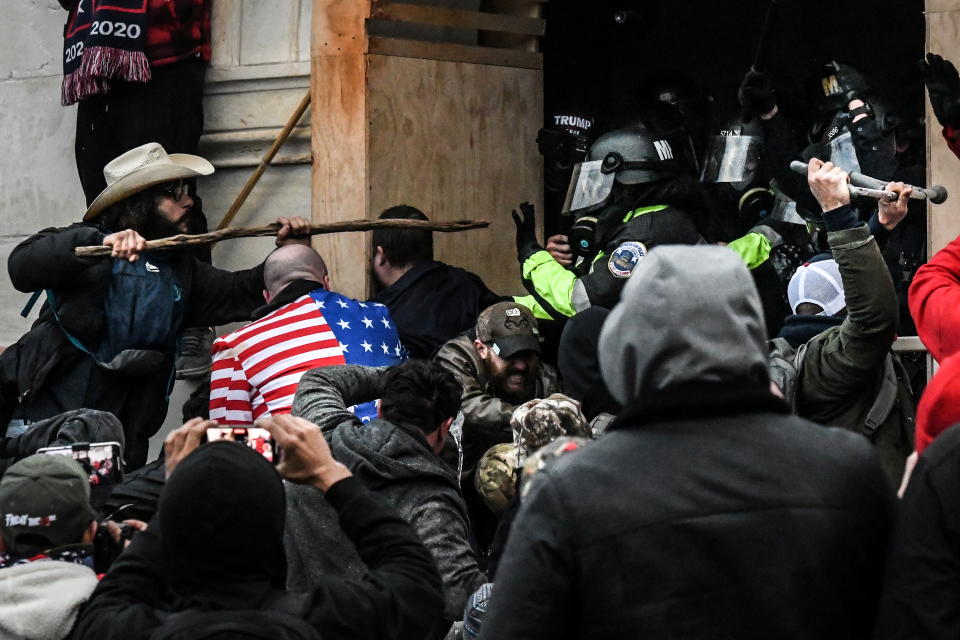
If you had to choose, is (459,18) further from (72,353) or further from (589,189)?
(72,353)

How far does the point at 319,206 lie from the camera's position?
802 centimetres

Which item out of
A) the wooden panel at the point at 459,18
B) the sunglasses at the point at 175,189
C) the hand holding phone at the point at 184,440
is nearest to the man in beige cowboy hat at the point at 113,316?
the sunglasses at the point at 175,189

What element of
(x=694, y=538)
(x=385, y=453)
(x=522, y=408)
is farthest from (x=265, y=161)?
(x=694, y=538)

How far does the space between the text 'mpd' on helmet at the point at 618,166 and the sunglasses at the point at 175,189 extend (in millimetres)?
1658

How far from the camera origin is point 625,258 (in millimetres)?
6844

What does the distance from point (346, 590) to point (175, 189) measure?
4259 mm

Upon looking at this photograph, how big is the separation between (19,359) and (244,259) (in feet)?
6.21

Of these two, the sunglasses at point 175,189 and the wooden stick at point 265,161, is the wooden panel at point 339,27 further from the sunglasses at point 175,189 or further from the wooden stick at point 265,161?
the sunglasses at point 175,189

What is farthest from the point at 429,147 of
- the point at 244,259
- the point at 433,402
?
the point at 433,402

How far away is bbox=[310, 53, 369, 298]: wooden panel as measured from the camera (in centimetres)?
785

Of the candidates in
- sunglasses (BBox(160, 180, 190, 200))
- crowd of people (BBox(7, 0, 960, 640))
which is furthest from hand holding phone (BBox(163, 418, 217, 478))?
sunglasses (BBox(160, 180, 190, 200))

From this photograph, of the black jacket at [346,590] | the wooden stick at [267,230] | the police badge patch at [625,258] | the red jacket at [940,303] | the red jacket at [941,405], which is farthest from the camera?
the police badge patch at [625,258]

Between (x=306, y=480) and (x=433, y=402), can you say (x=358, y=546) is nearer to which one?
(x=306, y=480)

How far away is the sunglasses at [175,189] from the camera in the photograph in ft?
23.9
